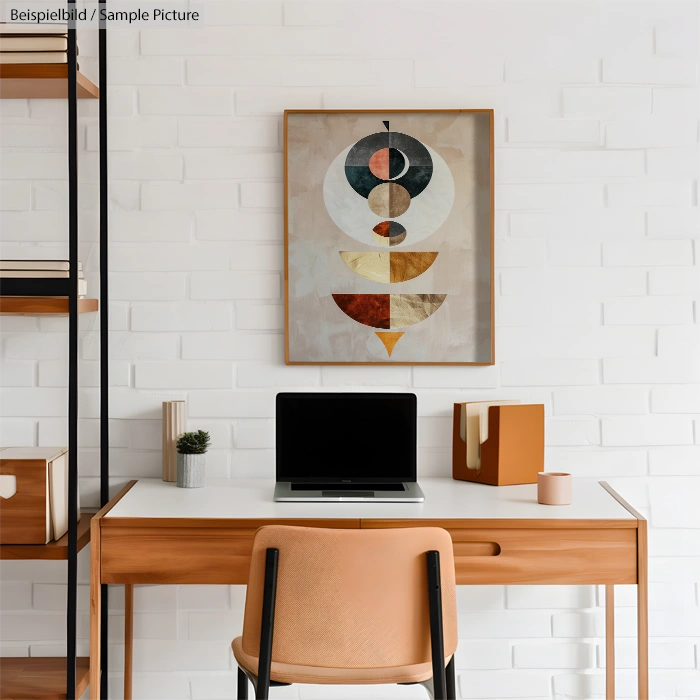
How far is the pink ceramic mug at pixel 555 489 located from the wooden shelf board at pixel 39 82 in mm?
1497

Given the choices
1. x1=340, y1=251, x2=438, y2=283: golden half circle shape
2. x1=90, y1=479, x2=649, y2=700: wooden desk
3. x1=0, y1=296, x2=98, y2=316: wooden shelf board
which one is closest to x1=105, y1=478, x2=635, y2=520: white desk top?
x1=90, y1=479, x2=649, y2=700: wooden desk

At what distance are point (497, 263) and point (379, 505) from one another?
79cm

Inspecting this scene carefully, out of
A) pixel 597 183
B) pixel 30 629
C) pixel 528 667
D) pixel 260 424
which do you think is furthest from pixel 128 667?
pixel 597 183

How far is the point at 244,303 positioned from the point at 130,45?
0.79 m

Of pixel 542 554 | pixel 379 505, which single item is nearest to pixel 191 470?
pixel 379 505

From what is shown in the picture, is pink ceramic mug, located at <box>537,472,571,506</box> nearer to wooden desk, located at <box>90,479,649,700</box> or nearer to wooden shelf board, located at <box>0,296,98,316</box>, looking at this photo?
wooden desk, located at <box>90,479,649,700</box>

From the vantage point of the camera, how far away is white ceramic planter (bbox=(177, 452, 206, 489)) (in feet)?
6.26

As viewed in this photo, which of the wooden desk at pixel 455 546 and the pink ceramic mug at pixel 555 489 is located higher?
the pink ceramic mug at pixel 555 489

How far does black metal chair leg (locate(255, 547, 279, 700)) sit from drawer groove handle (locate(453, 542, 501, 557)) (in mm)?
465

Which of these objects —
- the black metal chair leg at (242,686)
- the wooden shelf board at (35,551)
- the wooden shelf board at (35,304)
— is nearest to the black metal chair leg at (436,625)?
the black metal chair leg at (242,686)

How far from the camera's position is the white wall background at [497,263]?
6.72ft

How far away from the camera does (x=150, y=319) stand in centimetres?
206

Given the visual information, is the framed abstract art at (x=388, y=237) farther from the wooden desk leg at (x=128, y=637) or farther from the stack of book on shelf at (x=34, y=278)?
the wooden desk leg at (x=128, y=637)

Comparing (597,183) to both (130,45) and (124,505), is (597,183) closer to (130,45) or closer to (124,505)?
(130,45)
